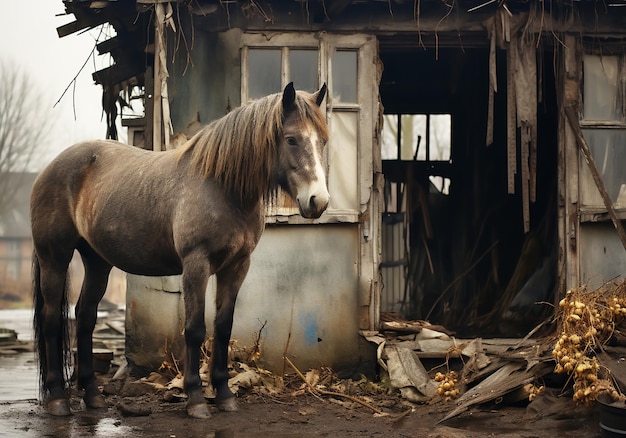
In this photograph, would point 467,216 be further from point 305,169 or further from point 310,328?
point 305,169

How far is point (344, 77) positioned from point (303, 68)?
39 cm

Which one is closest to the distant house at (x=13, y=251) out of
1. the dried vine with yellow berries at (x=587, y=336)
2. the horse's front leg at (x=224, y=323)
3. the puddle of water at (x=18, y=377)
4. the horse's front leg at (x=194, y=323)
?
the puddle of water at (x=18, y=377)

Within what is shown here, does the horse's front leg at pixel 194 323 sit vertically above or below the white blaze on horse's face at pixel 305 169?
below

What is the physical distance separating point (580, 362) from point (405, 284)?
23.4 ft

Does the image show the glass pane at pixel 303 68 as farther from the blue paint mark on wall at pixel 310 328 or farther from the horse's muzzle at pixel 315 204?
the horse's muzzle at pixel 315 204

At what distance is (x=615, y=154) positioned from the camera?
8.48m

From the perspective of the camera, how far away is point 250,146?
6.25 m

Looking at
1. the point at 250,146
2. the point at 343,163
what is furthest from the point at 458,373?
the point at 250,146

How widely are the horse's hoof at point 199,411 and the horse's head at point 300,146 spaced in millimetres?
1615

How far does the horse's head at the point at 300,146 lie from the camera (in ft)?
19.3

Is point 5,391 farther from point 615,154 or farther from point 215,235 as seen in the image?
point 615,154

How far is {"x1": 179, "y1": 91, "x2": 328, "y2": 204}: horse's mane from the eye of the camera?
20.0 feet

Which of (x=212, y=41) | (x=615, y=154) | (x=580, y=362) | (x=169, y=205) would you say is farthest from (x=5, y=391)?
(x=615, y=154)

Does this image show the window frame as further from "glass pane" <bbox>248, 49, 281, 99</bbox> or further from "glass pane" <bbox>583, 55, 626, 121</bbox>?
"glass pane" <bbox>248, 49, 281, 99</bbox>
